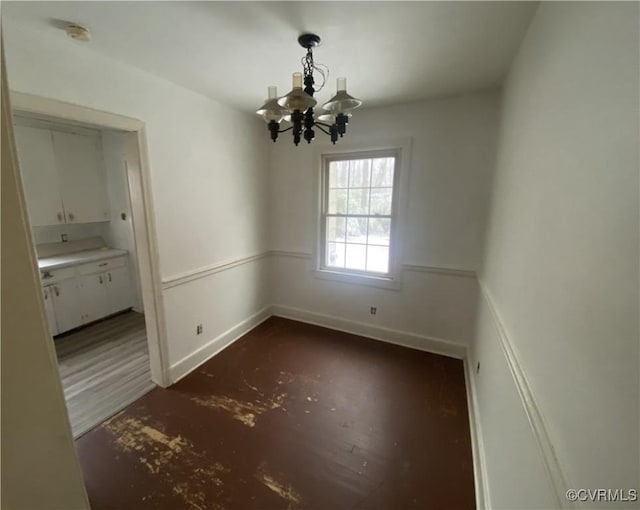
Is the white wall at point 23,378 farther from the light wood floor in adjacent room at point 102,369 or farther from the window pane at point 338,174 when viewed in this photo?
the window pane at point 338,174

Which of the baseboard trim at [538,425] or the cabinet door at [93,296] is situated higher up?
the baseboard trim at [538,425]

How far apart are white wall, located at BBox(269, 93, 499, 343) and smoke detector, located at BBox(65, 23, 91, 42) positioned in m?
1.92

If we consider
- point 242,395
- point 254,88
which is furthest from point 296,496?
point 254,88

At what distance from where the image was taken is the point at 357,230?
320cm

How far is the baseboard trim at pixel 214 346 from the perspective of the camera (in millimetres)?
2500

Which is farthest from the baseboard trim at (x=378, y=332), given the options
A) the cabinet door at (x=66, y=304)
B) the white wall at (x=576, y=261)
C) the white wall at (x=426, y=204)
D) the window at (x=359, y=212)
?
the cabinet door at (x=66, y=304)

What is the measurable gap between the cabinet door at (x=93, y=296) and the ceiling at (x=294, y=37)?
2.75m

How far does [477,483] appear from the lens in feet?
5.21

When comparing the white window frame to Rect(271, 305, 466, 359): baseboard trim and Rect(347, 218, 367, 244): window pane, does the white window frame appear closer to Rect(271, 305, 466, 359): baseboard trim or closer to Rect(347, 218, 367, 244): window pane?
Rect(347, 218, 367, 244): window pane

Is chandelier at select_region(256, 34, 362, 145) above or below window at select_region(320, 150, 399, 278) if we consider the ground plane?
above

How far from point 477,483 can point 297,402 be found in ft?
4.18

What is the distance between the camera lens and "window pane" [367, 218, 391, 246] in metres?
3.03

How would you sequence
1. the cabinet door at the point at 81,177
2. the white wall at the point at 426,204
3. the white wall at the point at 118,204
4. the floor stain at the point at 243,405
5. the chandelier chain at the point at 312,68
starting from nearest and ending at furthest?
1. the chandelier chain at the point at 312,68
2. the floor stain at the point at 243,405
3. the white wall at the point at 426,204
4. the cabinet door at the point at 81,177
5. the white wall at the point at 118,204

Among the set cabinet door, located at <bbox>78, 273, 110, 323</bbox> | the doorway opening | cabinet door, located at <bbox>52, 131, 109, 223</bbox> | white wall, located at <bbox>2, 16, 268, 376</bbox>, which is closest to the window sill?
white wall, located at <bbox>2, 16, 268, 376</bbox>
